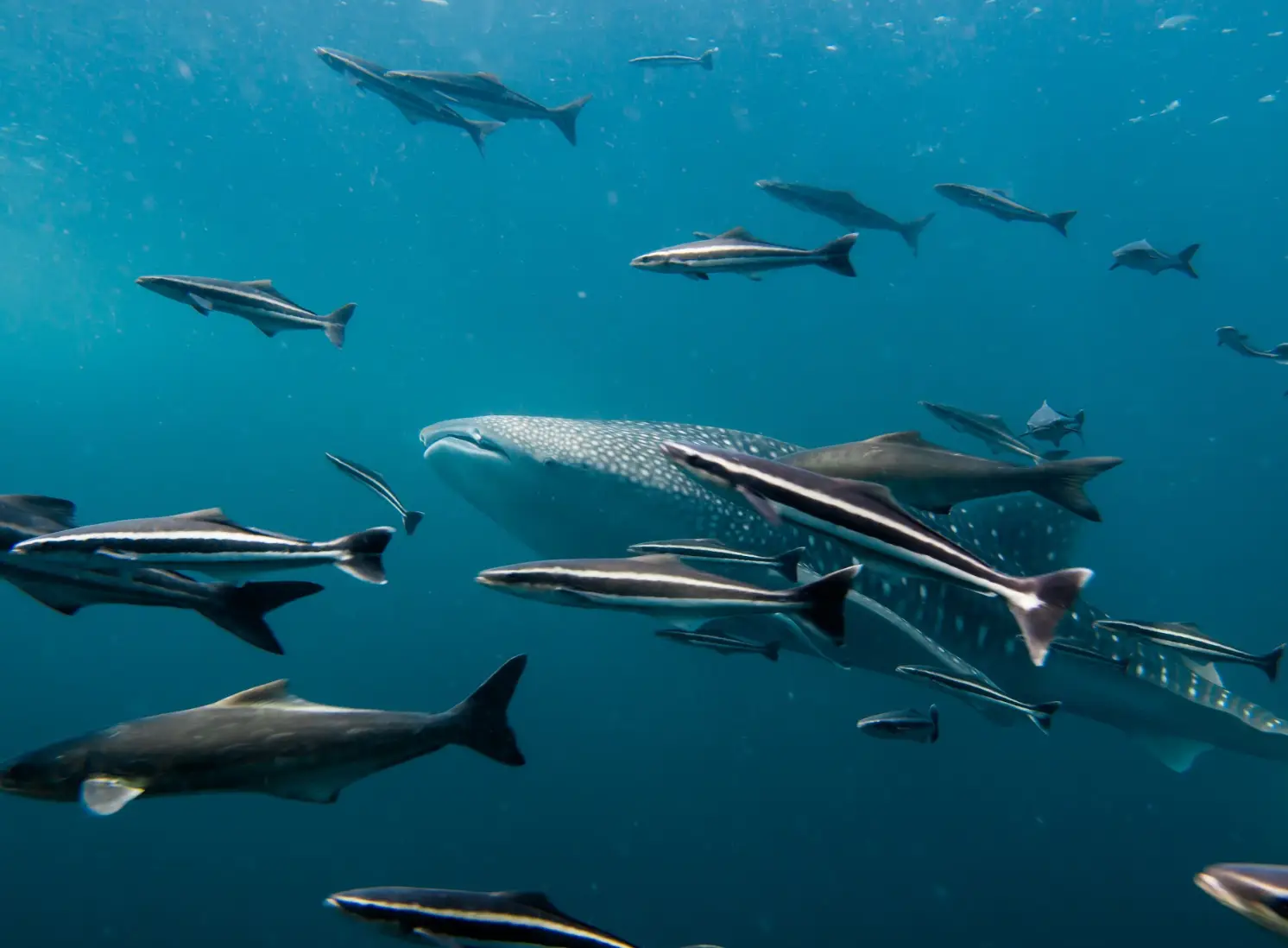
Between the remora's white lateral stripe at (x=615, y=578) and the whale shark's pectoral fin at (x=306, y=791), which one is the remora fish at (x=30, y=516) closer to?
the whale shark's pectoral fin at (x=306, y=791)

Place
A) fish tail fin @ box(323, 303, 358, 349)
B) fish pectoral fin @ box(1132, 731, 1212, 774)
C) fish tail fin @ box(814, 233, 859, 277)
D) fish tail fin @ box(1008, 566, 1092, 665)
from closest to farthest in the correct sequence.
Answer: fish tail fin @ box(1008, 566, 1092, 665) → fish tail fin @ box(814, 233, 859, 277) → fish tail fin @ box(323, 303, 358, 349) → fish pectoral fin @ box(1132, 731, 1212, 774)

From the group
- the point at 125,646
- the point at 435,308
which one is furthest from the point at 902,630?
the point at 435,308

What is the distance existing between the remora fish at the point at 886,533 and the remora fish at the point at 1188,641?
2663mm

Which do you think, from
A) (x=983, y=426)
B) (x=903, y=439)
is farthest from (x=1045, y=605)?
(x=983, y=426)

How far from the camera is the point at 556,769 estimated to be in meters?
17.6

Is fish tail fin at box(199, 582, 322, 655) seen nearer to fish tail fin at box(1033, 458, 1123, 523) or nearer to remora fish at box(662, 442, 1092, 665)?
remora fish at box(662, 442, 1092, 665)

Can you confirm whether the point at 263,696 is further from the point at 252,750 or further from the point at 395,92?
the point at 395,92

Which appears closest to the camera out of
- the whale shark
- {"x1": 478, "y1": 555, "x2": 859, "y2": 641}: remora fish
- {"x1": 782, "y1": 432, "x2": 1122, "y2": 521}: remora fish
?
{"x1": 478, "y1": 555, "x2": 859, "y2": 641}: remora fish

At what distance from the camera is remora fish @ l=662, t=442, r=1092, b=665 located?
1948mm

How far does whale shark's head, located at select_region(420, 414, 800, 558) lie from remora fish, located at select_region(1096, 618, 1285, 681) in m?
2.75

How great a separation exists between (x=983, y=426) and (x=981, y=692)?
9.09 feet

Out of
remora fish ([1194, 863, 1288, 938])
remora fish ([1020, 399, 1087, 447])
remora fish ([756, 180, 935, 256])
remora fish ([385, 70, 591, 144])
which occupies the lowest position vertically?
remora fish ([1194, 863, 1288, 938])

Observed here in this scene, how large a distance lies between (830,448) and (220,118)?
125 ft

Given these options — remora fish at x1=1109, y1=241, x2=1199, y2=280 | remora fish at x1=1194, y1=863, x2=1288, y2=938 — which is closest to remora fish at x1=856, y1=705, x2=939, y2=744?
remora fish at x1=1194, y1=863, x2=1288, y2=938
